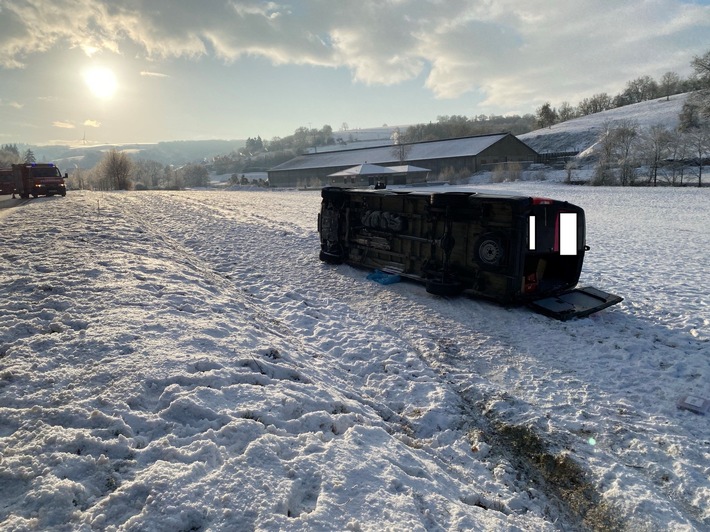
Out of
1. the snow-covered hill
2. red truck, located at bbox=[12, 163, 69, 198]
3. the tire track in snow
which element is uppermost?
the snow-covered hill

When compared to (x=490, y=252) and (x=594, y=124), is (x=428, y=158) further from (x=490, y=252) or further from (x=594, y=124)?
(x=490, y=252)

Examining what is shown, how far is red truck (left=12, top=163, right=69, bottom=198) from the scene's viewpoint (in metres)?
26.5

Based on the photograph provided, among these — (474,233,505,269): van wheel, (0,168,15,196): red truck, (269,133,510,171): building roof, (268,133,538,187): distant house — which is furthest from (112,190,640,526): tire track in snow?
(269,133,510,171): building roof

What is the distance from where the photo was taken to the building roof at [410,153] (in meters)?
69.4

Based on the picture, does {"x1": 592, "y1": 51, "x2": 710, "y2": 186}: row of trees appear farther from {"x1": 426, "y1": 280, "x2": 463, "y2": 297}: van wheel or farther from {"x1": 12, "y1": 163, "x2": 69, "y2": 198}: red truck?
{"x1": 12, "y1": 163, "x2": 69, "y2": 198}: red truck

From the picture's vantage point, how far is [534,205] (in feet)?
21.8

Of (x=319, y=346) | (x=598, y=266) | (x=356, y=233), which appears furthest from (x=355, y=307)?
(x=598, y=266)

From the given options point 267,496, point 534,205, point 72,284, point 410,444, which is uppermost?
point 534,205

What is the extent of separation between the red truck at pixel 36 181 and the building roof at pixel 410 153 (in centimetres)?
5546

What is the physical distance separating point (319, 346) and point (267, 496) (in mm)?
3149

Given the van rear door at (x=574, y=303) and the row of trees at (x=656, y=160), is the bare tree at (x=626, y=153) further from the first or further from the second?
the van rear door at (x=574, y=303)

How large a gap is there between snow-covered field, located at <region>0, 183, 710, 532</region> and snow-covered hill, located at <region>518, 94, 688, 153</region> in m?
83.4

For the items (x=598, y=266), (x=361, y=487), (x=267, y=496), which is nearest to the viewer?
(x=267, y=496)

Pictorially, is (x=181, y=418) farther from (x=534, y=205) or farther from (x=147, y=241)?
(x=147, y=241)
